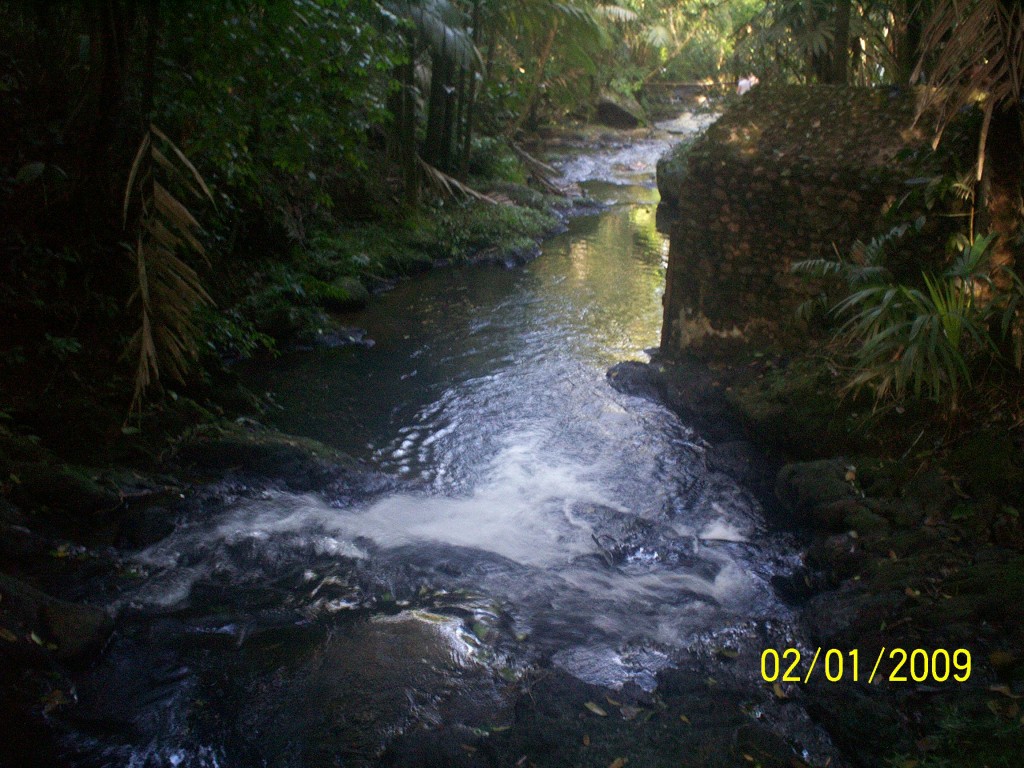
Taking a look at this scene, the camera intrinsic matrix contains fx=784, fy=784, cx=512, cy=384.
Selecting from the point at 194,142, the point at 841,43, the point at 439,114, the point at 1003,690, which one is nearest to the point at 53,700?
the point at 1003,690

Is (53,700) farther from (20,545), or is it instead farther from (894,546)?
(894,546)

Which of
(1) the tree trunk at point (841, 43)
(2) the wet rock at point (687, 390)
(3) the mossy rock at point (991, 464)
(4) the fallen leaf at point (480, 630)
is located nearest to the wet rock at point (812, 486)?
(3) the mossy rock at point (991, 464)

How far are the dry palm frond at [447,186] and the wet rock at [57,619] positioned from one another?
12.6 metres

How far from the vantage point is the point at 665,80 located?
3878 centimetres

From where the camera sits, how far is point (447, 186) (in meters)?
16.0

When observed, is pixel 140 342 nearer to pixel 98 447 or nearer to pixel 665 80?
pixel 98 447

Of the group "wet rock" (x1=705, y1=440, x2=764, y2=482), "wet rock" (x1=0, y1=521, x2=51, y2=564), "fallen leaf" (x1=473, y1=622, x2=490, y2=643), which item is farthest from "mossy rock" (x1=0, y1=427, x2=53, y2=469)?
"wet rock" (x1=705, y1=440, x2=764, y2=482)

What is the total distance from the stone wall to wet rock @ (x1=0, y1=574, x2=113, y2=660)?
598 cm

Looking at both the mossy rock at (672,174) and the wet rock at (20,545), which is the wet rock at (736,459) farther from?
the mossy rock at (672,174)

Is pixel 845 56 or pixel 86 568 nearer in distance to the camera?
pixel 86 568

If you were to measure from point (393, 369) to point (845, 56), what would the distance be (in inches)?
248

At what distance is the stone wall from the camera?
6699 millimetres

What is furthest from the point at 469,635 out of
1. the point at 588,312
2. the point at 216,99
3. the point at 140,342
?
the point at 588,312

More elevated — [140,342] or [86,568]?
[140,342]
